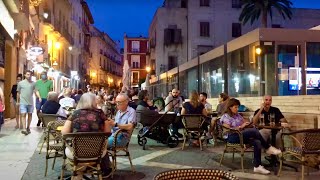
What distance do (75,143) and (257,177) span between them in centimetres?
310

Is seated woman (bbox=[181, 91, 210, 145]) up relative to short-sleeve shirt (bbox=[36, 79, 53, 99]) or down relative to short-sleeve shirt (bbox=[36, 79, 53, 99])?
down

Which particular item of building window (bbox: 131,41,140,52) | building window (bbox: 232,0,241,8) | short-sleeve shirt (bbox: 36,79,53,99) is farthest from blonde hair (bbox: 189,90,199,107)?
building window (bbox: 131,41,140,52)

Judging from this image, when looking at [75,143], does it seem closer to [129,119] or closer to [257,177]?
[129,119]

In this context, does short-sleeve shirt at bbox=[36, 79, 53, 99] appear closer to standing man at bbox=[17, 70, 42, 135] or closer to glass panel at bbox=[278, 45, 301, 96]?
standing man at bbox=[17, 70, 42, 135]

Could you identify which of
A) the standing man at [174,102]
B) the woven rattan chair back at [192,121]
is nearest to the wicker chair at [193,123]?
the woven rattan chair back at [192,121]

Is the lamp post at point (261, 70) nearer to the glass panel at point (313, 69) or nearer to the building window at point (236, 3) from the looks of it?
the glass panel at point (313, 69)

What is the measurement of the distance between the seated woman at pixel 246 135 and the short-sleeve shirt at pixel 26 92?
6412mm

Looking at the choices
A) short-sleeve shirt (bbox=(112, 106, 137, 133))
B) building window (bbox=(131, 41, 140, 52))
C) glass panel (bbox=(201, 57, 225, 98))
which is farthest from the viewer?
building window (bbox=(131, 41, 140, 52))

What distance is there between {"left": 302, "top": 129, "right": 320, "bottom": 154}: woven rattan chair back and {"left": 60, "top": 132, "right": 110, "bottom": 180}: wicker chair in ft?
9.49

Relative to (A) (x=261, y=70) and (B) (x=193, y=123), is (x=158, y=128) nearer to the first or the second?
(B) (x=193, y=123)

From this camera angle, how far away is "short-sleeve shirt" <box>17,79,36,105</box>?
11891mm

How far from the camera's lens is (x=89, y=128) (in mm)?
5621

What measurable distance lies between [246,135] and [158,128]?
3.61 m

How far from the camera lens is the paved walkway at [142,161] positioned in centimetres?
682
